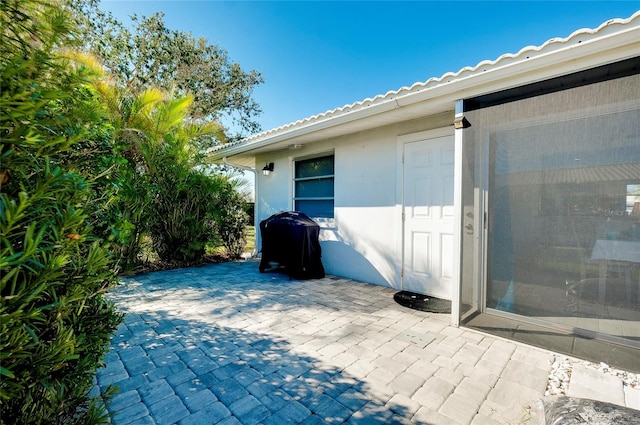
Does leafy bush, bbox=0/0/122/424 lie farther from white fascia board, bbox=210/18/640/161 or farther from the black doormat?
the black doormat

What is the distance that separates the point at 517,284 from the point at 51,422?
3.88 m

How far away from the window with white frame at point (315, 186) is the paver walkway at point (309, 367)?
2831mm

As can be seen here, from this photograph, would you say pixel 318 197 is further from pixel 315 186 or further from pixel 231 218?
pixel 231 218

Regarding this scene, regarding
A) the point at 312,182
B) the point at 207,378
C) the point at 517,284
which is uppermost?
the point at 312,182

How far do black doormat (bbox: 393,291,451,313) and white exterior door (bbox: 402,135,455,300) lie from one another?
0.15m

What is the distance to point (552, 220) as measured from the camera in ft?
9.45

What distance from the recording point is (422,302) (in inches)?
174

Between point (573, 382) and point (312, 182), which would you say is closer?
point (573, 382)

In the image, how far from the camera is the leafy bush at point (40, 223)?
1.03 metres

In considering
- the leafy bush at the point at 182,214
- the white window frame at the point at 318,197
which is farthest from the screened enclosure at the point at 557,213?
the leafy bush at the point at 182,214

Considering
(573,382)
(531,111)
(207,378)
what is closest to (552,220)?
(531,111)

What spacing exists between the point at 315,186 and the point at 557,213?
4810mm

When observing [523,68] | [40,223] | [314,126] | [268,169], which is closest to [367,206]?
[314,126]

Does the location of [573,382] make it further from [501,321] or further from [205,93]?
[205,93]
